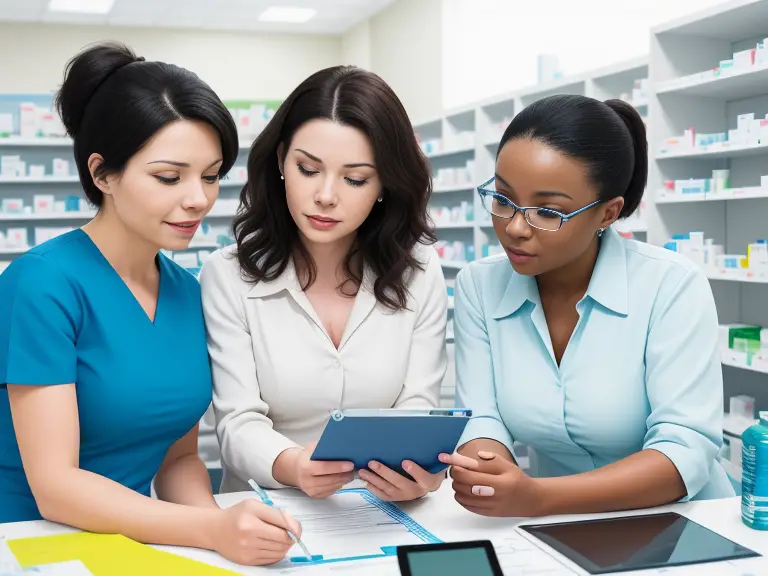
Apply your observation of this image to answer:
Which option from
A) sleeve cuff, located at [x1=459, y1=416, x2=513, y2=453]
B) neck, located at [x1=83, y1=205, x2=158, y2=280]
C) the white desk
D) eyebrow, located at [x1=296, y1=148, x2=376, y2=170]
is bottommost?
the white desk

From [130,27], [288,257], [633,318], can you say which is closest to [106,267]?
[288,257]

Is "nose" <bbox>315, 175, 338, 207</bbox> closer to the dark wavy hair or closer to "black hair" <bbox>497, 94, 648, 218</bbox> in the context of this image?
the dark wavy hair

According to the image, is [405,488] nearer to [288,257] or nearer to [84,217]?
[288,257]

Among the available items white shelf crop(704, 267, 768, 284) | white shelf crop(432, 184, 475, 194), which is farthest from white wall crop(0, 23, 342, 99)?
white shelf crop(704, 267, 768, 284)

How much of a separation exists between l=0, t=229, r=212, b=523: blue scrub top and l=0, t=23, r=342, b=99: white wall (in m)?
9.37

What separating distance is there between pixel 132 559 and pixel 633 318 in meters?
1.05

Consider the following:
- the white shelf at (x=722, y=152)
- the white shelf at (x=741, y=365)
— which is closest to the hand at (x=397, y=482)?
the white shelf at (x=741, y=365)

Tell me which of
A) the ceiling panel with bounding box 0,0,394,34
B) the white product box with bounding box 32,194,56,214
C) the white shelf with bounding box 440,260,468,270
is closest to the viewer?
the white shelf with bounding box 440,260,468,270

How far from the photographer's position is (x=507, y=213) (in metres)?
1.57

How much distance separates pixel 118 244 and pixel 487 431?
0.84 meters

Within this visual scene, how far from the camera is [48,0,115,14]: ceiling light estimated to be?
9.30 meters

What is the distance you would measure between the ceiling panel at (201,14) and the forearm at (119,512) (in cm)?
909

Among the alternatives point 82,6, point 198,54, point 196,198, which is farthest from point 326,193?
point 198,54

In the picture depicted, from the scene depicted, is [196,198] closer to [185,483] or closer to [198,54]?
[185,483]
